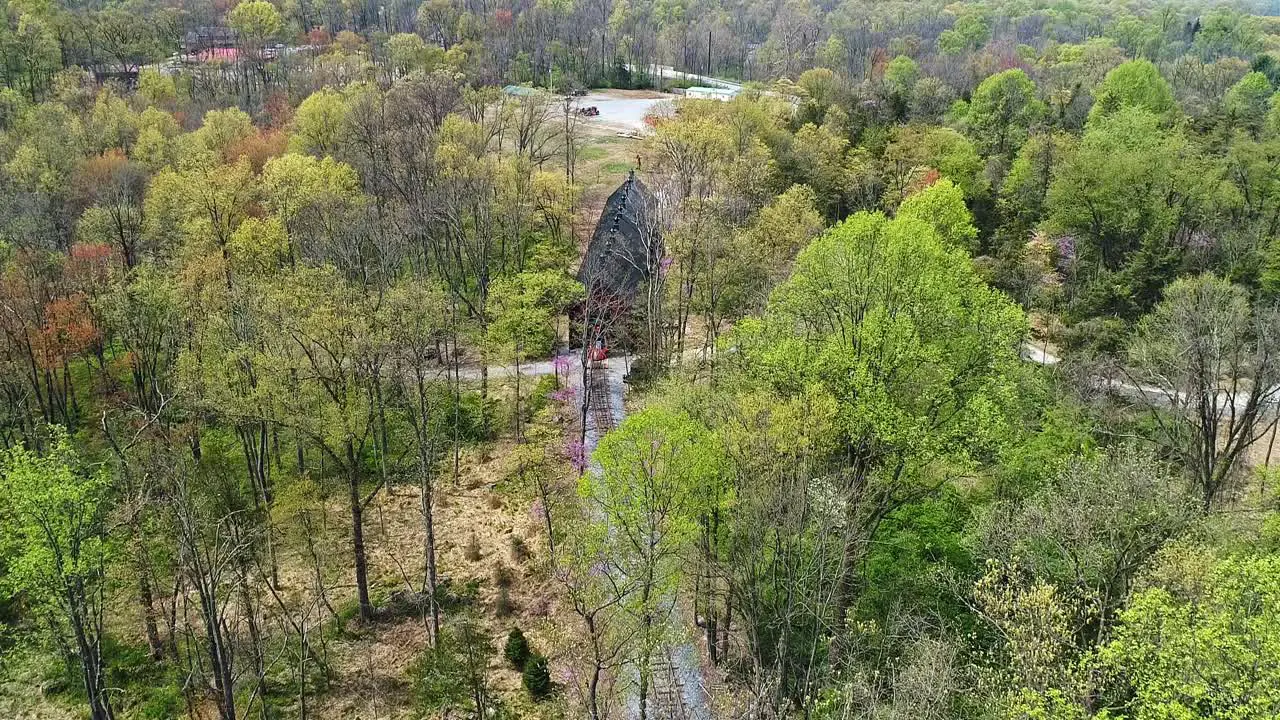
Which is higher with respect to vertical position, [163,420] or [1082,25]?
[1082,25]

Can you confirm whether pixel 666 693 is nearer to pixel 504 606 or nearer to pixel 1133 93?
pixel 504 606

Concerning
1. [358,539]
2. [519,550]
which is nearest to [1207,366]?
[519,550]

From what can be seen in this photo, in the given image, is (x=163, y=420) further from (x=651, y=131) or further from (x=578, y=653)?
(x=651, y=131)

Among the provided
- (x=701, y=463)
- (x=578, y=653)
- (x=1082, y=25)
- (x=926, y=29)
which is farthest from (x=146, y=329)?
(x=1082, y=25)

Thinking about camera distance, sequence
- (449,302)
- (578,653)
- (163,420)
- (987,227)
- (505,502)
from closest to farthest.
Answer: (578,653) < (163,420) < (505,502) < (449,302) < (987,227)

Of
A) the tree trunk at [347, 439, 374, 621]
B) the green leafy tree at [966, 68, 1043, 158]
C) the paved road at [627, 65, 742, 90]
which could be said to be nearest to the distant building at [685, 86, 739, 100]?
the paved road at [627, 65, 742, 90]

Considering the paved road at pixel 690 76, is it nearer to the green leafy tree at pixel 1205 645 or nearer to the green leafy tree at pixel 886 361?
the green leafy tree at pixel 886 361
